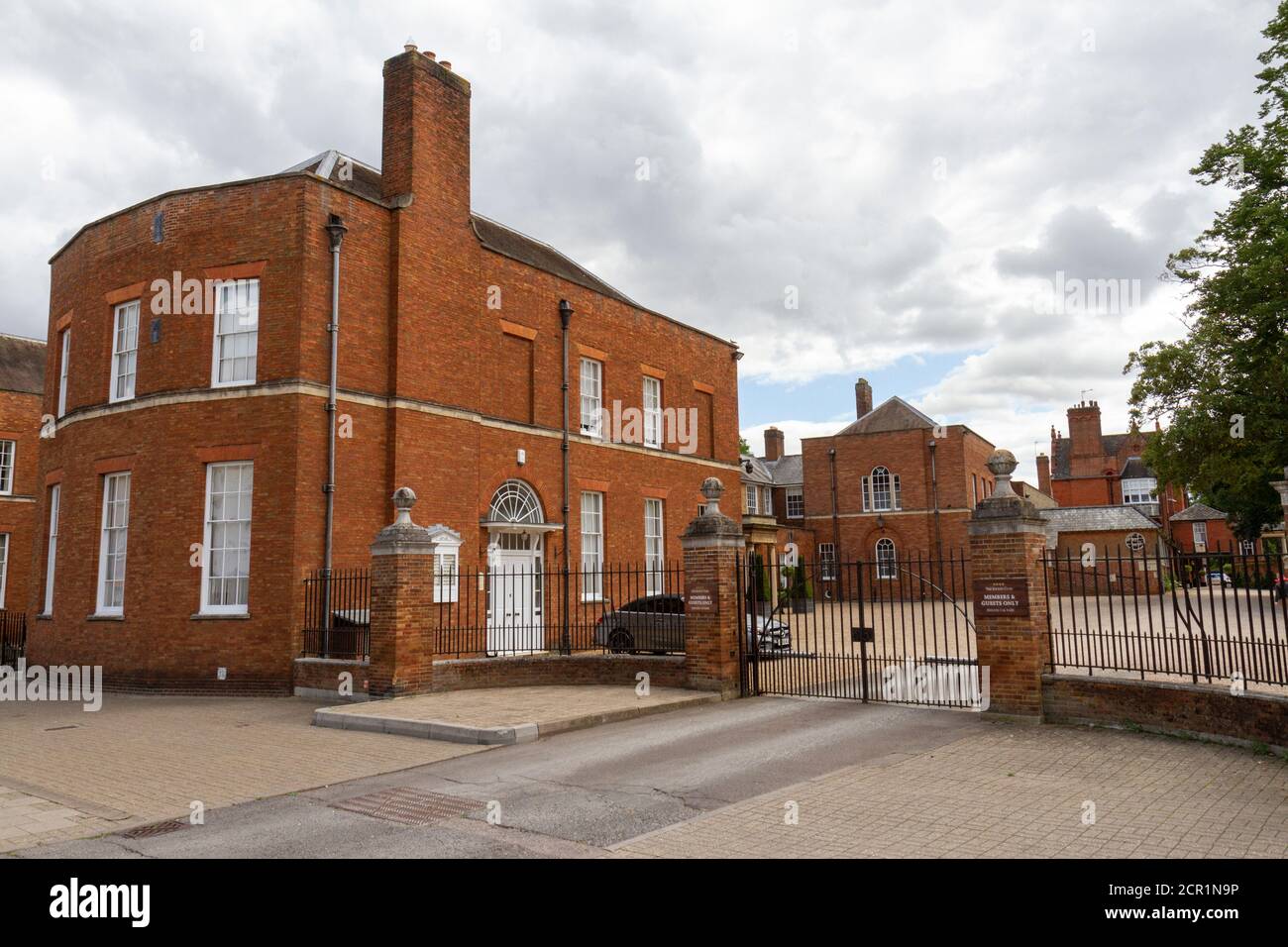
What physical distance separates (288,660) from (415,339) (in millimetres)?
6479

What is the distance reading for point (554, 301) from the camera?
69.8ft

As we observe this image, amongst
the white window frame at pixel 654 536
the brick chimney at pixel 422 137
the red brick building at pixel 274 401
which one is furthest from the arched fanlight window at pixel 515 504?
the brick chimney at pixel 422 137

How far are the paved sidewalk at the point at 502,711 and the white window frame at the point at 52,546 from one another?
1028 cm

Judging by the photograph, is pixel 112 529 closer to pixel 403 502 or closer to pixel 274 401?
pixel 274 401

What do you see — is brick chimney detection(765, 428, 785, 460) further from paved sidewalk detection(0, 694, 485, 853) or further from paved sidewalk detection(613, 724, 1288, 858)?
paved sidewalk detection(613, 724, 1288, 858)

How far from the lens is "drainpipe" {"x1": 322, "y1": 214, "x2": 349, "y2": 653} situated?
15006 millimetres

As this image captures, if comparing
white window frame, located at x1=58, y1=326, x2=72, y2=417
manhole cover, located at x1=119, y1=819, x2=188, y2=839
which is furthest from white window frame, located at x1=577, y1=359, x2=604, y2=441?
manhole cover, located at x1=119, y1=819, x2=188, y2=839

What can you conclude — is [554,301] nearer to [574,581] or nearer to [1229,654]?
[574,581]

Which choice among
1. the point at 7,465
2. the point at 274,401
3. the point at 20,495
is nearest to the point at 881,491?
the point at 274,401

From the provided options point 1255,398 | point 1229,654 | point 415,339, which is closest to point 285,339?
point 415,339

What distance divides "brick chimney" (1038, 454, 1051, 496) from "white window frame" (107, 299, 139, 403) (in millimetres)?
65818

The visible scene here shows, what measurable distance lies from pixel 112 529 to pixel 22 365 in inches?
754

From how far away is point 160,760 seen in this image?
383 inches

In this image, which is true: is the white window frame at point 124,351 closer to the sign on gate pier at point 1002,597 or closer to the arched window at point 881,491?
the sign on gate pier at point 1002,597
